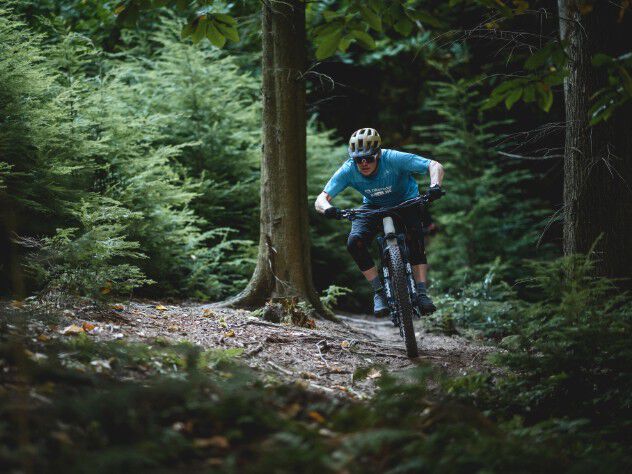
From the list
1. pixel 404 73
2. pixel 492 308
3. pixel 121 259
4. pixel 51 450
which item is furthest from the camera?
pixel 404 73

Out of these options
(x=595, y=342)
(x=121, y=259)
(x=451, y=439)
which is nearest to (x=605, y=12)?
(x=595, y=342)

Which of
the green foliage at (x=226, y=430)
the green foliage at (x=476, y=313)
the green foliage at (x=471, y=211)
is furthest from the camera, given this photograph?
the green foliage at (x=471, y=211)

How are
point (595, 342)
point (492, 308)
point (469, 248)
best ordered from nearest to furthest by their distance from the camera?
point (595, 342)
point (492, 308)
point (469, 248)

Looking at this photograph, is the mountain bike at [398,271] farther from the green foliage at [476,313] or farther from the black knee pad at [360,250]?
the green foliage at [476,313]

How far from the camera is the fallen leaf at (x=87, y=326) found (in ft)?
14.4

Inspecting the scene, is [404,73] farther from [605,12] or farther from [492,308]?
[605,12]

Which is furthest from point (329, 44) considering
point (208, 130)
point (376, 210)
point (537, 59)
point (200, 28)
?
point (208, 130)

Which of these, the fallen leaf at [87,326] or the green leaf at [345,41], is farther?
the fallen leaf at [87,326]

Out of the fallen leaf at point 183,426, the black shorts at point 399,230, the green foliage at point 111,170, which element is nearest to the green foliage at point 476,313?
the black shorts at point 399,230

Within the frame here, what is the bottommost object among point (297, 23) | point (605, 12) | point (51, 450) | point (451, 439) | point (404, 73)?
point (451, 439)

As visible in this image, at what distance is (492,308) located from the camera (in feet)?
24.9

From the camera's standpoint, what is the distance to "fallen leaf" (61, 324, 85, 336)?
4.15m

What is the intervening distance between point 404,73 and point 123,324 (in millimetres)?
11335

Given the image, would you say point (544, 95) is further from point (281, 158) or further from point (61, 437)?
point (281, 158)
